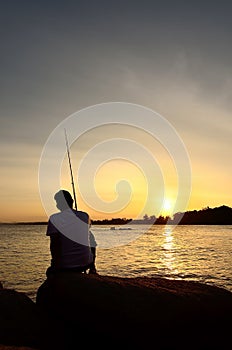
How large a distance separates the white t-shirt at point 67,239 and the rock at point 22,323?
0.96 metres

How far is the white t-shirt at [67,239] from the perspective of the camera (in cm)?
729

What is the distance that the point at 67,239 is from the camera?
7336 mm

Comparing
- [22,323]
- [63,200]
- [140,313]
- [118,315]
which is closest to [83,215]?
[63,200]

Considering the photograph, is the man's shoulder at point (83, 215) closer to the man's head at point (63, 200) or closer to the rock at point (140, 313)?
the man's head at point (63, 200)

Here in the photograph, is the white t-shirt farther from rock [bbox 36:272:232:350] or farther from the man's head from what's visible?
rock [bbox 36:272:232:350]

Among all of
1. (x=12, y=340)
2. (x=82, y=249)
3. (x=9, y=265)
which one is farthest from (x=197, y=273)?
(x=12, y=340)

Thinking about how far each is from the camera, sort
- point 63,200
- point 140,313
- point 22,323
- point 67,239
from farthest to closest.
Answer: point 63,200 < point 67,239 < point 22,323 < point 140,313

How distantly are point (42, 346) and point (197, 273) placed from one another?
858 inches

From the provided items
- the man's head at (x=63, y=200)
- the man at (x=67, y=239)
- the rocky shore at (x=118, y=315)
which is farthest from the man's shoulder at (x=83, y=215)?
the rocky shore at (x=118, y=315)

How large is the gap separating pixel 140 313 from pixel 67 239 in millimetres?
2304

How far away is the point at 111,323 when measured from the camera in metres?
5.70

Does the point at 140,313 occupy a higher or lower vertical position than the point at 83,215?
lower

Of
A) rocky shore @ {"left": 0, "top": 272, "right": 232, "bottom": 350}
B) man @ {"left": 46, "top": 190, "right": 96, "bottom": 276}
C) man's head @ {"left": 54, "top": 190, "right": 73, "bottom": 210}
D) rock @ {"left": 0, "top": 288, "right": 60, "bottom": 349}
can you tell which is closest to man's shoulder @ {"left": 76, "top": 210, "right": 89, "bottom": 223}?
man @ {"left": 46, "top": 190, "right": 96, "bottom": 276}

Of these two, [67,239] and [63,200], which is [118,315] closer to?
[67,239]
